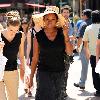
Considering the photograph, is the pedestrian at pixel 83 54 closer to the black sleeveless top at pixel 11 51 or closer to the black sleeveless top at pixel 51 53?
the black sleeveless top at pixel 11 51

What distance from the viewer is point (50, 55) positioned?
5.15 m

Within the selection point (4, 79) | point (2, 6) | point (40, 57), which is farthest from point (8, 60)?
point (2, 6)

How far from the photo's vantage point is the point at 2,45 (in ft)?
18.5

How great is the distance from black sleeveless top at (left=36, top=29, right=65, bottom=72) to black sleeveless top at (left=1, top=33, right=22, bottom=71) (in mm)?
900

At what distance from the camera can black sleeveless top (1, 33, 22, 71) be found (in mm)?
6007

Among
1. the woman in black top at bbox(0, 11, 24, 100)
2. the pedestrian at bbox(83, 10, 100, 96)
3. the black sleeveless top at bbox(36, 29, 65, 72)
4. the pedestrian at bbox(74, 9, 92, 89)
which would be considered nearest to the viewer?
the black sleeveless top at bbox(36, 29, 65, 72)

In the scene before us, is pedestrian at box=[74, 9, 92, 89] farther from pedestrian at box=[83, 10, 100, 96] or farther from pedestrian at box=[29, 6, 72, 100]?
pedestrian at box=[29, 6, 72, 100]

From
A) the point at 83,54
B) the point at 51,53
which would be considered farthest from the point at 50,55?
the point at 83,54

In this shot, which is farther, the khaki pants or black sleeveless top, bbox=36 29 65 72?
the khaki pants

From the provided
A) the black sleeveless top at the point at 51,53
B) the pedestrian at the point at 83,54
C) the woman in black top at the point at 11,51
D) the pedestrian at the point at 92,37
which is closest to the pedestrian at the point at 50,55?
the black sleeveless top at the point at 51,53

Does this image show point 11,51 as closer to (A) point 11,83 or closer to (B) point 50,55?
(A) point 11,83

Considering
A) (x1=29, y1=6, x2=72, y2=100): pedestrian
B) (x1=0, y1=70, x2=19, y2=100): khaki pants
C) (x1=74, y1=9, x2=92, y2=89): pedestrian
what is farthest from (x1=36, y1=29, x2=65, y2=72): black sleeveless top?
(x1=74, y1=9, x2=92, y2=89): pedestrian

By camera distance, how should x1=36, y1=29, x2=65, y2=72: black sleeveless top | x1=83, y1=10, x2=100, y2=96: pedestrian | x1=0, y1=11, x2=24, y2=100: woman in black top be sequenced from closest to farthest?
x1=36, y1=29, x2=65, y2=72: black sleeveless top < x1=0, y1=11, x2=24, y2=100: woman in black top < x1=83, y1=10, x2=100, y2=96: pedestrian

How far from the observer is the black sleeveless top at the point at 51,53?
5.15 metres
